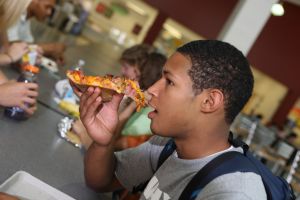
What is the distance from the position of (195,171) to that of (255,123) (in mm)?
6740

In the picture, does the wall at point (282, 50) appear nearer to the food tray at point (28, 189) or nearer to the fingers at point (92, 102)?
the fingers at point (92, 102)

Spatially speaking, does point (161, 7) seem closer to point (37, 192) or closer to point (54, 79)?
point (54, 79)

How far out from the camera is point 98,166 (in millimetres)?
1477

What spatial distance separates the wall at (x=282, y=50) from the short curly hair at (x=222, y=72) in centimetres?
941

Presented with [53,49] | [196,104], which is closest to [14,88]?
[196,104]

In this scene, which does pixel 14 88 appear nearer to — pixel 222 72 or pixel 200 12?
pixel 222 72

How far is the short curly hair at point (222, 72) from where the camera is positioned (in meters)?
1.17

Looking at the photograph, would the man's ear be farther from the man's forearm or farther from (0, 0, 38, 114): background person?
(0, 0, 38, 114): background person

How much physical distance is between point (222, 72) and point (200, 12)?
9.67 m

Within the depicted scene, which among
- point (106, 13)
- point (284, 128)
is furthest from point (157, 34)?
point (284, 128)

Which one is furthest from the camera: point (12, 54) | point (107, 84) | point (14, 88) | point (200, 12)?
point (200, 12)

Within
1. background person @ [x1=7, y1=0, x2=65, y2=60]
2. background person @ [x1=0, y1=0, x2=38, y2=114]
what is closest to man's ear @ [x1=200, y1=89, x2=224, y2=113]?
background person @ [x1=0, y1=0, x2=38, y2=114]

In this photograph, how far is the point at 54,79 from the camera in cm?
283

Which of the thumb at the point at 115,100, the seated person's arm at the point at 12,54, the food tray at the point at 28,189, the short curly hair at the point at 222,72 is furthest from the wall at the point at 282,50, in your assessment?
the food tray at the point at 28,189
